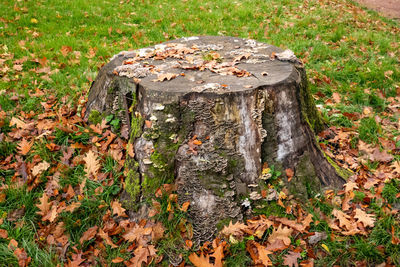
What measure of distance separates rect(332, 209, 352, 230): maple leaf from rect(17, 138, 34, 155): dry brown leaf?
3.08 meters

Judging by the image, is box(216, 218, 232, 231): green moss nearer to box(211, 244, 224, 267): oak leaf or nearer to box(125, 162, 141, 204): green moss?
box(211, 244, 224, 267): oak leaf

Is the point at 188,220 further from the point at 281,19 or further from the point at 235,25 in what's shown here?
the point at 281,19

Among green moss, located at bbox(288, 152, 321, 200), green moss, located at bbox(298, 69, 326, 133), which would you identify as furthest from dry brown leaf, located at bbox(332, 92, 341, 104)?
green moss, located at bbox(288, 152, 321, 200)

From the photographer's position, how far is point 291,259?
2307mm

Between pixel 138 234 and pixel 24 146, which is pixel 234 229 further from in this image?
pixel 24 146

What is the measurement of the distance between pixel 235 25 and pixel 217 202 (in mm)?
6087

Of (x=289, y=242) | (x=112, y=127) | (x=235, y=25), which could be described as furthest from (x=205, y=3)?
(x=289, y=242)

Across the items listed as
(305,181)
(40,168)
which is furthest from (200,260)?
(40,168)

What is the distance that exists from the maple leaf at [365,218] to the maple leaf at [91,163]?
2416mm

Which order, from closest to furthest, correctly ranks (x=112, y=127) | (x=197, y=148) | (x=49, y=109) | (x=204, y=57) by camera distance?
(x=197, y=148) < (x=112, y=127) < (x=204, y=57) < (x=49, y=109)

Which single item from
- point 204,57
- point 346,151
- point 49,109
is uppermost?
point 204,57

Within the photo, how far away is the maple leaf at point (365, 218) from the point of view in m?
2.53

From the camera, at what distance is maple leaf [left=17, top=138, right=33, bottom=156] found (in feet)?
10.3

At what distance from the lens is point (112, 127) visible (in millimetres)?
3201
